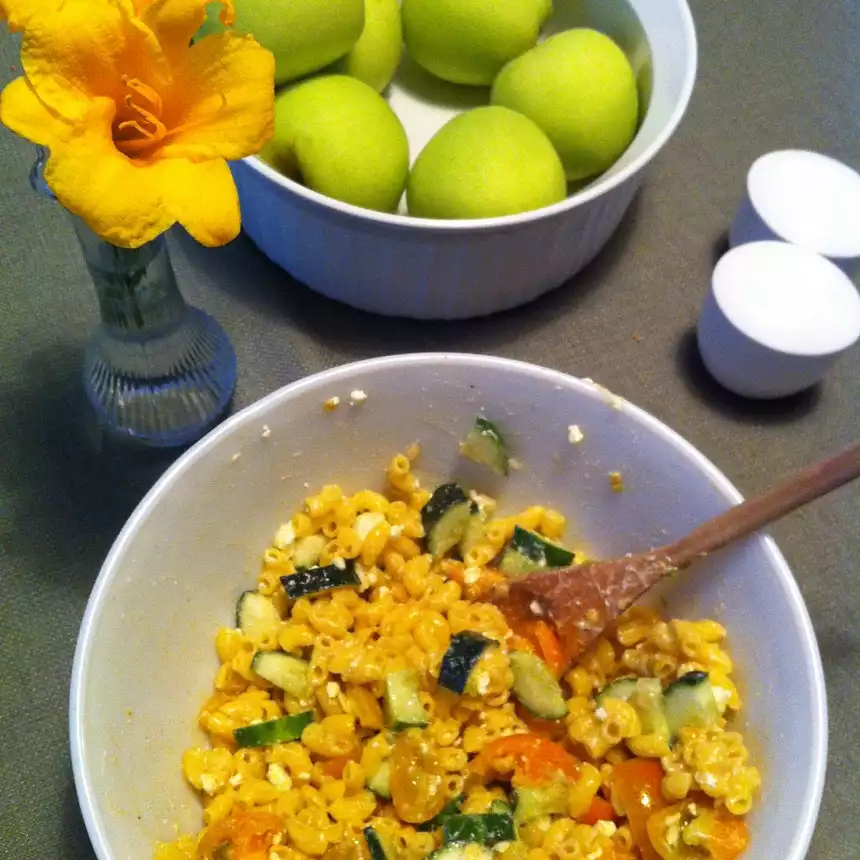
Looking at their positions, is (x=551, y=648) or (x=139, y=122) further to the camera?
(x=551, y=648)

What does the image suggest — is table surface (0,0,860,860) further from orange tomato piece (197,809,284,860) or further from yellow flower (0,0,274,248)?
yellow flower (0,0,274,248)

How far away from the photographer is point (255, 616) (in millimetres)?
780

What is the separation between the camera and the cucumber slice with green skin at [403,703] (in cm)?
70

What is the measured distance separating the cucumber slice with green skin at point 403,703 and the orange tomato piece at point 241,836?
115mm

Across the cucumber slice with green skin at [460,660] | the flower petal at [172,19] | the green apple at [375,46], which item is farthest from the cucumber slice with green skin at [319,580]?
the green apple at [375,46]

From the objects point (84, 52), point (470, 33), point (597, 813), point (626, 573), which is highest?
point (84, 52)

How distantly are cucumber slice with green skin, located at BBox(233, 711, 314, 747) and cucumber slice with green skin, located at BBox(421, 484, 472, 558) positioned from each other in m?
0.19

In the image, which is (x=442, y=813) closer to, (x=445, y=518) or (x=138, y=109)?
(x=445, y=518)

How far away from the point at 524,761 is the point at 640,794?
0.31ft

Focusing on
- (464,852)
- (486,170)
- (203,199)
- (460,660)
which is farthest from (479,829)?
(486,170)

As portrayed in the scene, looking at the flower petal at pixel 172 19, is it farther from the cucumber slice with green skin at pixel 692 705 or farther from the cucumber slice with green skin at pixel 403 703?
the cucumber slice with green skin at pixel 692 705

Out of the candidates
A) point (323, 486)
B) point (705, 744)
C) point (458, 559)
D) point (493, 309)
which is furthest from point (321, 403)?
point (705, 744)

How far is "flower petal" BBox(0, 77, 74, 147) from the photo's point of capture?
20.5 inches

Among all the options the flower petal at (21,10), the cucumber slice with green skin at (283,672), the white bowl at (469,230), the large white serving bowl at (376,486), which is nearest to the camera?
the flower petal at (21,10)
